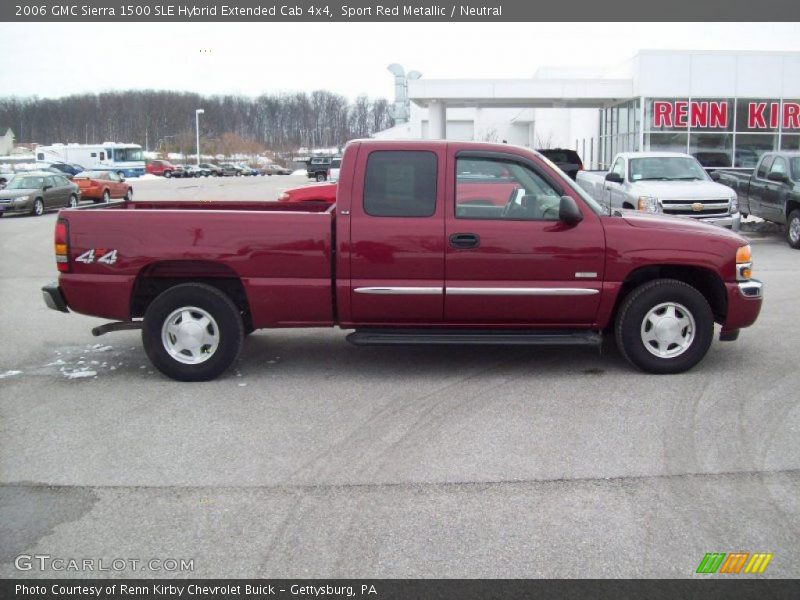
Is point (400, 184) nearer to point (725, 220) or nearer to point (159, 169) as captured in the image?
point (725, 220)

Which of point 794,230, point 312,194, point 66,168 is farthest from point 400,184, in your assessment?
point 66,168

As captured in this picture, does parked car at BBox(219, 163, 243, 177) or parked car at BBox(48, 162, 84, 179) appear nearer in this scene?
parked car at BBox(48, 162, 84, 179)

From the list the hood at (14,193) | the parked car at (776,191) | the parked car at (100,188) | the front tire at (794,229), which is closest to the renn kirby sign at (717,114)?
the parked car at (776,191)

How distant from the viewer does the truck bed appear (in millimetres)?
6703

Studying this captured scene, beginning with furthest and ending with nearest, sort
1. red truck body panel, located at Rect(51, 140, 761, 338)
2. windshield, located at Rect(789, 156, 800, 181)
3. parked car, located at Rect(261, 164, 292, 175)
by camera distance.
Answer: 1. parked car, located at Rect(261, 164, 292, 175)
2. windshield, located at Rect(789, 156, 800, 181)
3. red truck body panel, located at Rect(51, 140, 761, 338)

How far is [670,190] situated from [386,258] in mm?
10094

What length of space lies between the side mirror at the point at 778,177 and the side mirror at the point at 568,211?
12.3 m

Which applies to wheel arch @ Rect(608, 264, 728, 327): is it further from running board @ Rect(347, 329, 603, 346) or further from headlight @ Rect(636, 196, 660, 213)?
headlight @ Rect(636, 196, 660, 213)

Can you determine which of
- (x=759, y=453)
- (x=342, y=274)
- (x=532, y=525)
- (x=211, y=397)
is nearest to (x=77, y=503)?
(x=211, y=397)

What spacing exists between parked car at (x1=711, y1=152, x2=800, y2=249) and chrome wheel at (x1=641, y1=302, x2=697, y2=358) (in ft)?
36.5

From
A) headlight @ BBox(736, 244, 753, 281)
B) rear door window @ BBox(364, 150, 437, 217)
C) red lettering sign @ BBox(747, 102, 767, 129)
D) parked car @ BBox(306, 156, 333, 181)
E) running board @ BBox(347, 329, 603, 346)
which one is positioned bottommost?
running board @ BBox(347, 329, 603, 346)

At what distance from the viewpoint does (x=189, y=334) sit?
6.81m

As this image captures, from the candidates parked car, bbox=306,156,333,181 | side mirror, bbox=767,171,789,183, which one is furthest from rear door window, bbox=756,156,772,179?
parked car, bbox=306,156,333,181
